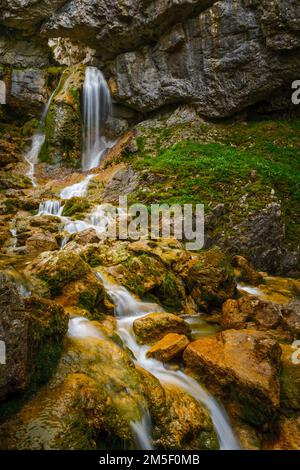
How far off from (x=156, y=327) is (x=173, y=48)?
1583cm

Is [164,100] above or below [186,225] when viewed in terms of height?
above

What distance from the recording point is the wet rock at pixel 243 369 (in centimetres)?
389

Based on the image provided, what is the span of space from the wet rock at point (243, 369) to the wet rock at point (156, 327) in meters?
0.55

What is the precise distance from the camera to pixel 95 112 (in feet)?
62.6

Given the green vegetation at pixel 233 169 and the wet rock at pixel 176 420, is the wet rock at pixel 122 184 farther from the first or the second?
the wet rock at pixel 176 420

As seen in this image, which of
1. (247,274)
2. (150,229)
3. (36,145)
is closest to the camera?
(247,274)

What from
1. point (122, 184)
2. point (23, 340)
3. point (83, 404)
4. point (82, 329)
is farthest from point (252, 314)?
point (122, 184)

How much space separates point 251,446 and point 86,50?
22.4m

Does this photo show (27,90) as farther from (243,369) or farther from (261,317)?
(243,369)

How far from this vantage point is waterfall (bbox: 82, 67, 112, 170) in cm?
1897

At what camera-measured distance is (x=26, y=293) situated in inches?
194

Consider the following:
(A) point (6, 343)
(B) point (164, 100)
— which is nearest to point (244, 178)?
(B) point (164, 100)

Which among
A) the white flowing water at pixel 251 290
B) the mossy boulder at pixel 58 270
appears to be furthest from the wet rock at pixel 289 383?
the mossy boulder at pixel 58 270
